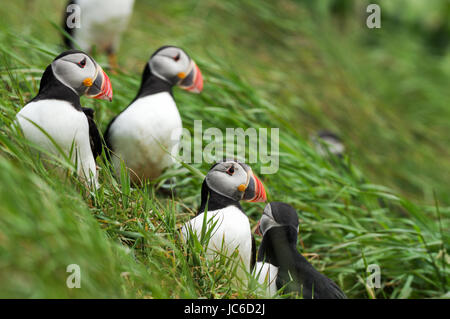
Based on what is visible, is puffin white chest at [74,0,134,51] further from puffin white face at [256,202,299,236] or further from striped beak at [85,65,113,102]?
puffin white face at [256,202,299,236]

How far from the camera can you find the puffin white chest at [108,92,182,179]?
274 centimetres

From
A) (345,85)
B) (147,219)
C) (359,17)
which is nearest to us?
(147,219)

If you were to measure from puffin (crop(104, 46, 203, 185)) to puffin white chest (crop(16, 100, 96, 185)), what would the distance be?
408 millimetres

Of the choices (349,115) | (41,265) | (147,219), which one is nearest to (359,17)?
(349,115)

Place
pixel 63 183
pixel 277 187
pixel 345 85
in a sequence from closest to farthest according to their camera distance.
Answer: pixel 63 183
pixel 277 187
pixel 345 85

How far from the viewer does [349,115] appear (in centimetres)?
625

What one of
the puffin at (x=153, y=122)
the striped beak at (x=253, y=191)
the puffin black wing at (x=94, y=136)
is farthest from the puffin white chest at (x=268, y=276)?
the puffin black wing at (x=94, y=136)

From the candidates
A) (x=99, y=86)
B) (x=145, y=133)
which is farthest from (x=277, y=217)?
(x=99, y=86)

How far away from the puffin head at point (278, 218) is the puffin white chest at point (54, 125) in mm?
807

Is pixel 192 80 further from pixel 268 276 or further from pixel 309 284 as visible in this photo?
pixel 309 284

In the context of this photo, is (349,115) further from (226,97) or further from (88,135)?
(88,135)

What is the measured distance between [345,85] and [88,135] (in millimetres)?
4756

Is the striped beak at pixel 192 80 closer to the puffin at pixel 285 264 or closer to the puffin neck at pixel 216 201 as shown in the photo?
the puffin neck at pixel 216 201

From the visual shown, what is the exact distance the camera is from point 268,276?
2312mm
